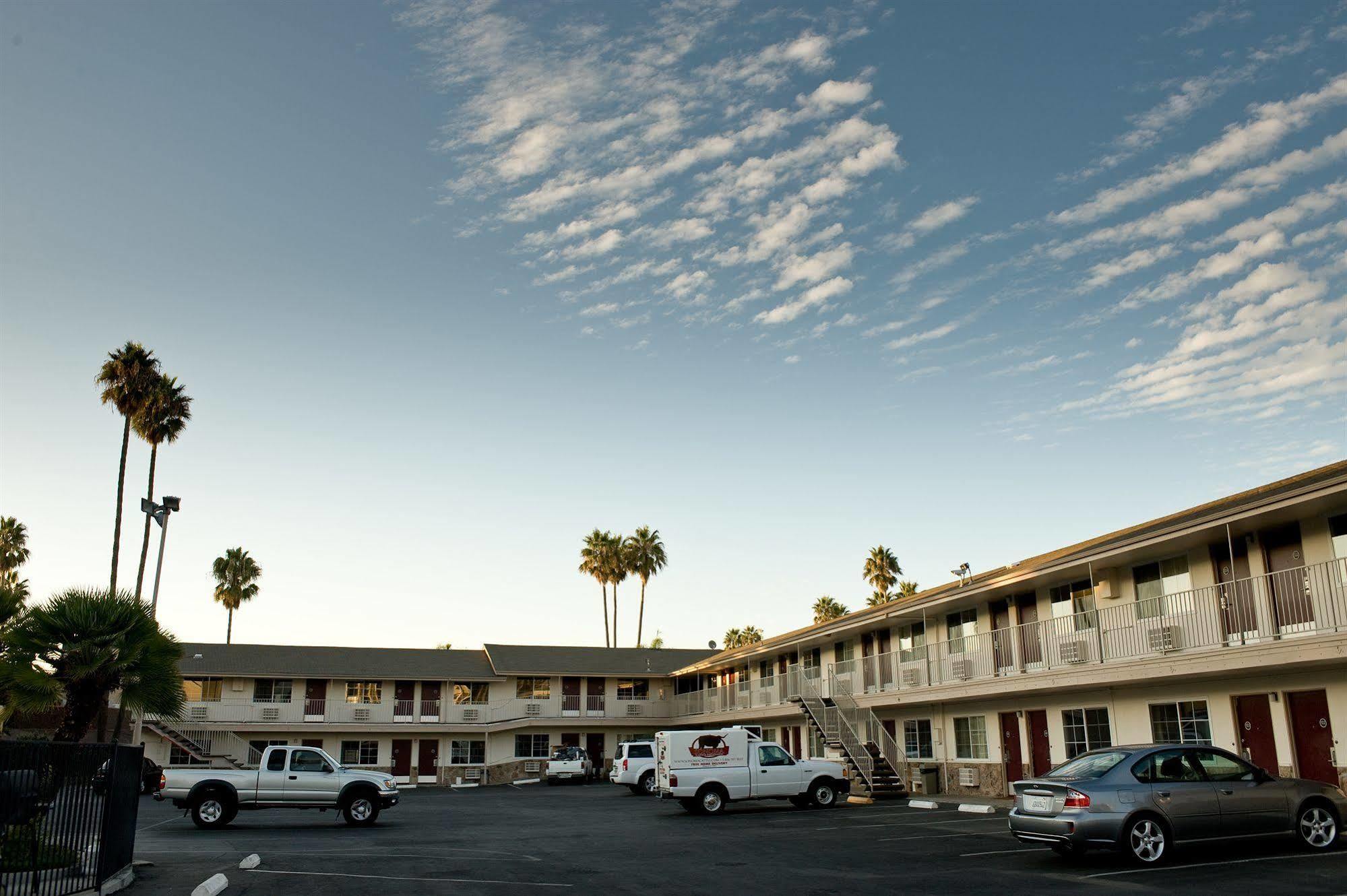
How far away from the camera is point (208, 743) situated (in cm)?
4531

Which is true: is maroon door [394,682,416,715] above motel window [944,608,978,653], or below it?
below

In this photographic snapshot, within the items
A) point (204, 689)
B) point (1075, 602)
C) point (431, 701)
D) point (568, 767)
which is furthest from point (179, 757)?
point (1075, 602)

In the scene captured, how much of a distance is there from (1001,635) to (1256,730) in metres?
7.29

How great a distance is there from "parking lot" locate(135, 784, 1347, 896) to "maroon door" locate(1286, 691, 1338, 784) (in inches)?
182

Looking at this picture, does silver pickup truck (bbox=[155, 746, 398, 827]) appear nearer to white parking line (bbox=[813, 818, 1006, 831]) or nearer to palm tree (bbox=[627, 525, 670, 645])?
white parking line (bbox=[813, 818, 1006, 831])

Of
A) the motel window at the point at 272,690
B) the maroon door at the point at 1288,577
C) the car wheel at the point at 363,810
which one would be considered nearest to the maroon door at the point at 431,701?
the motel window at the point at 272,690

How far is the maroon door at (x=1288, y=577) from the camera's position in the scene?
1819cm

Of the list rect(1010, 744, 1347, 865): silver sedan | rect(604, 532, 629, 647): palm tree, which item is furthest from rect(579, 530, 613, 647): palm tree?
rect(1010, 744, 1347, 865): silver sedan

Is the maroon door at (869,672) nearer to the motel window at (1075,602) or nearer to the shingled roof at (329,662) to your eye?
the motel window at (1075,602)

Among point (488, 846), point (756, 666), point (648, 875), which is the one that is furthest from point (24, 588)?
point (648, 875)

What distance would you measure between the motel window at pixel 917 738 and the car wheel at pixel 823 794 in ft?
18.0

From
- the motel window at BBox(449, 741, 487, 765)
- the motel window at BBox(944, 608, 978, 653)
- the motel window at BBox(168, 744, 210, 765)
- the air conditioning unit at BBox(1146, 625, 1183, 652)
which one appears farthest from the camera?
the motel window at BBox(449, 741, 487, 765)

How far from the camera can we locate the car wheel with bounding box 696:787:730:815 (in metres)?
25.2

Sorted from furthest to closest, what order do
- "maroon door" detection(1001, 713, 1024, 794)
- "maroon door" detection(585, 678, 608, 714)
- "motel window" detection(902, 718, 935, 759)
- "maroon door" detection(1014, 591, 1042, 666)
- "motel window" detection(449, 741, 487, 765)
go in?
1. "maroon door" detection(585, 678, 608, 714)
2. "motel window" detection(449, 741, 487, 765)
3. "motel window" detection(902, 718, 935, 759)
4. "maroon door" detection(1001, 713, 1024, 794)
5. "maroon door" detection(1014, 591, 1042, 666)
